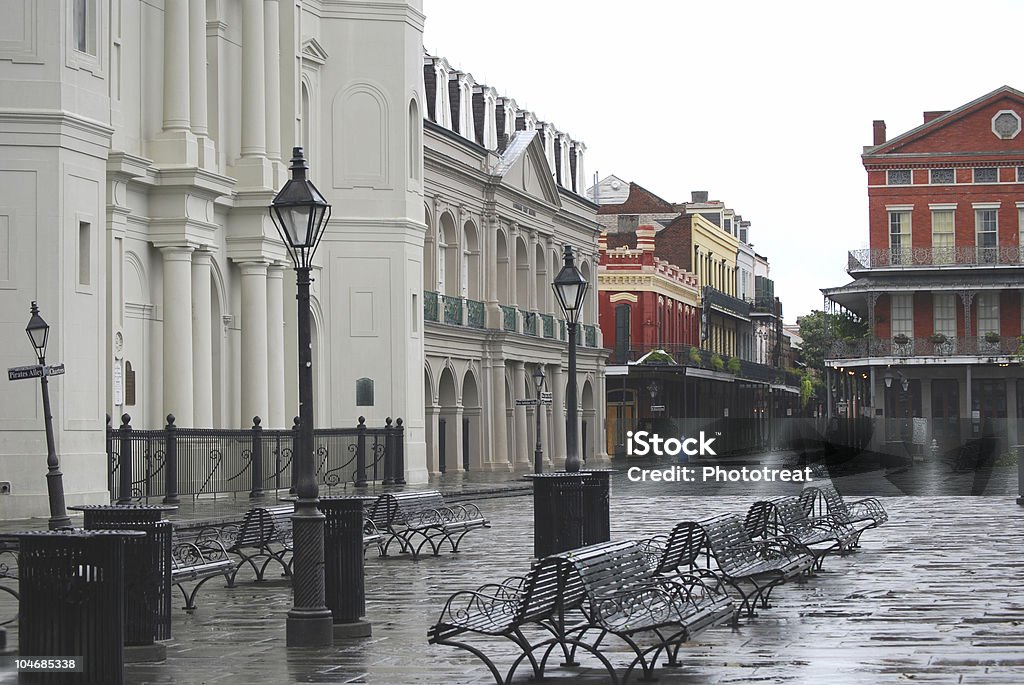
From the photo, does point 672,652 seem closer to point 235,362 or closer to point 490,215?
point 235,362

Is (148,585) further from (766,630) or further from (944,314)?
(944,314)

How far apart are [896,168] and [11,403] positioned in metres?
52.3

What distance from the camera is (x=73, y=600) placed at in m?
9.62

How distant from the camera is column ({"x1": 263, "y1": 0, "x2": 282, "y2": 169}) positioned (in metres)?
37.3

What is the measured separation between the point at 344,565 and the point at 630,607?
119 inches

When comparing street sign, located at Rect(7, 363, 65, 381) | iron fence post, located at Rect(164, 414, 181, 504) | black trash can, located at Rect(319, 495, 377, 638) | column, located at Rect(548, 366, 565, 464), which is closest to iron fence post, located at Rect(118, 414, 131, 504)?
iron fence post, located at Rect(164, 414, 181, 504)

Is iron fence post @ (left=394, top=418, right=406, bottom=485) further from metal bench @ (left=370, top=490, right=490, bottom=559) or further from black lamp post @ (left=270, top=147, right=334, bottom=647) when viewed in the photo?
black lamp post @ (left=270, top=147, right=334, bottom=647)

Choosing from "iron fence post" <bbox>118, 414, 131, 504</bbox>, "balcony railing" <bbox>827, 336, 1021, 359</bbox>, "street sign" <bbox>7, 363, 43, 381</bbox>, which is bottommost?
"iron fence post" <bbox>118, 414, 131, 504</bbox>

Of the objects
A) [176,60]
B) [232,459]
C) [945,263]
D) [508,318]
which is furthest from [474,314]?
[945,263]

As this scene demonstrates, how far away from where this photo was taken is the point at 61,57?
2709cm

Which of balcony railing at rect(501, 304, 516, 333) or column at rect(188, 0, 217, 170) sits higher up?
column at rect(188, 0, 217, 170)

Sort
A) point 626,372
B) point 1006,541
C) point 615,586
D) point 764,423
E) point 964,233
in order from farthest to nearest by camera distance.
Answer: point 764,423 < point 626,372 < point 964,233 < point 1006,541 < point 615,586

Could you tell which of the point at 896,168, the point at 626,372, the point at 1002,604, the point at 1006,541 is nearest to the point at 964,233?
the point at 896,168

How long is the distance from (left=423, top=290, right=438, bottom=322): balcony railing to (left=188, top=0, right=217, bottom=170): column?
1647 cm
